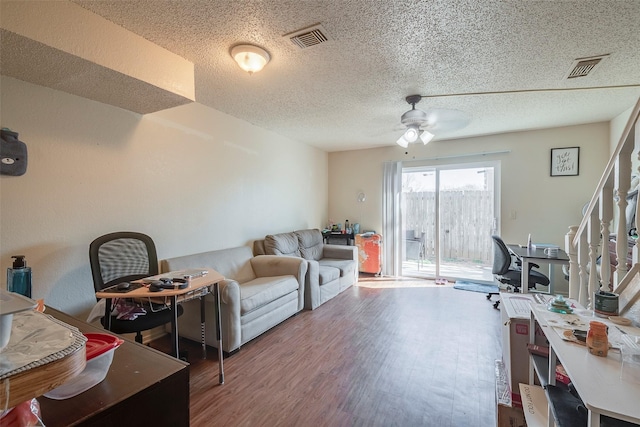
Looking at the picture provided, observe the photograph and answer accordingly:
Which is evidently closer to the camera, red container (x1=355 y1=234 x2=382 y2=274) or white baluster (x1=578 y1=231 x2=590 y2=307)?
white baluster (x1=578 y1=231 x2=590 y2=307)

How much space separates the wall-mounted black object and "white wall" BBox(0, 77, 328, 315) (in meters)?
0.06

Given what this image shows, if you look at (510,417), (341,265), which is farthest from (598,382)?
(341,265)

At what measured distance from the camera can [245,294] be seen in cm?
261

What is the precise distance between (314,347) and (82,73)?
2.66 meters

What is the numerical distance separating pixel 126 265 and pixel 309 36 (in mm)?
2151

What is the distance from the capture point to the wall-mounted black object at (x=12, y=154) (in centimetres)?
176

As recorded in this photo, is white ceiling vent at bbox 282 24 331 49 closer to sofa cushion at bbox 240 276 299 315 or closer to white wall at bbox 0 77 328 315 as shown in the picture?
white wall at bbox 0 77 328 315

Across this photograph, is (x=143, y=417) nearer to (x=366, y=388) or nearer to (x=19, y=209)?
(x=366, y=388)

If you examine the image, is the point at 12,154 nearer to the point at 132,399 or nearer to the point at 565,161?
the point at 132,399

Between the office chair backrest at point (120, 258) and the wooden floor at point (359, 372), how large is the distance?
2.64ft

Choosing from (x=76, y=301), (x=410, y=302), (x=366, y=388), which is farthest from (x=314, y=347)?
(x=76, y=301)

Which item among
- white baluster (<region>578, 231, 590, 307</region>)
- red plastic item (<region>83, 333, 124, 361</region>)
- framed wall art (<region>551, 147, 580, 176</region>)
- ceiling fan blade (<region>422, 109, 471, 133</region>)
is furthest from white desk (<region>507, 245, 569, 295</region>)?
red plastic item (<region>83, 333, 124, 361</region>)

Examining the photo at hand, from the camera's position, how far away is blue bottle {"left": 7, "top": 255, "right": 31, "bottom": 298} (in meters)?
1.68

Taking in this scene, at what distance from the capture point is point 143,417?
0.66m
